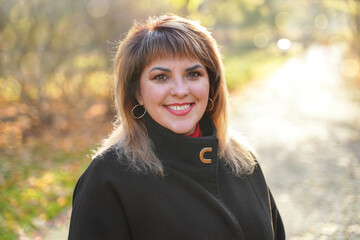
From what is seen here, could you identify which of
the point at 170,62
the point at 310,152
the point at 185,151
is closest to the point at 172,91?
the point at 170,62

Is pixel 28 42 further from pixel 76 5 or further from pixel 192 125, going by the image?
pixel 192 125

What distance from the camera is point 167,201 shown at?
188cm

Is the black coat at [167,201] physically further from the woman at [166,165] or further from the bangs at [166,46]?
the bangs at [166,46]

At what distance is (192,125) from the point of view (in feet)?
6.90

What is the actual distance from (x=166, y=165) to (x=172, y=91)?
1.36ft

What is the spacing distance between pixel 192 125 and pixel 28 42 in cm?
817

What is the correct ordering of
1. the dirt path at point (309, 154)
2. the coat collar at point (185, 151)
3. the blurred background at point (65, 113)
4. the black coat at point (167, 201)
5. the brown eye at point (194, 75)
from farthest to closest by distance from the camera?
the blurred background at point (65, 113) < the dirt path at point (309, 154) < the brown eye at point (194, 75) < the coat collar at point (185, 151) < the black coat at point (167, 201)

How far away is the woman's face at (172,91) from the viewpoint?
6.66ft

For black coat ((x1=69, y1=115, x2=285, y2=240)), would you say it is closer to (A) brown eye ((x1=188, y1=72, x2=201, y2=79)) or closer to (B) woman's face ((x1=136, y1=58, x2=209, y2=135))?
(B) woman's face ((x1=136, y1=58, x2=209, y2=135))

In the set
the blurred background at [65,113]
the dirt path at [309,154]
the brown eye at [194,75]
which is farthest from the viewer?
the blurred background at [65,113]

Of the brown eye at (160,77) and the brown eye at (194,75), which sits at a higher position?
the brown eye at (194,75)

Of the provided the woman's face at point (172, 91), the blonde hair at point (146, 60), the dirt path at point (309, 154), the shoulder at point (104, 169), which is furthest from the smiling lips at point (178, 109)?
the dirt path at point (309, 154)

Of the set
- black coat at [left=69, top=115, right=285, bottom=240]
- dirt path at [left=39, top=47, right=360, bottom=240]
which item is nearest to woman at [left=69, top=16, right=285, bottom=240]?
black coat at [left=69, top=115, right=285, bottom=240]

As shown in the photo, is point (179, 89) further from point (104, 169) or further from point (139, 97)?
point (104, 169)
